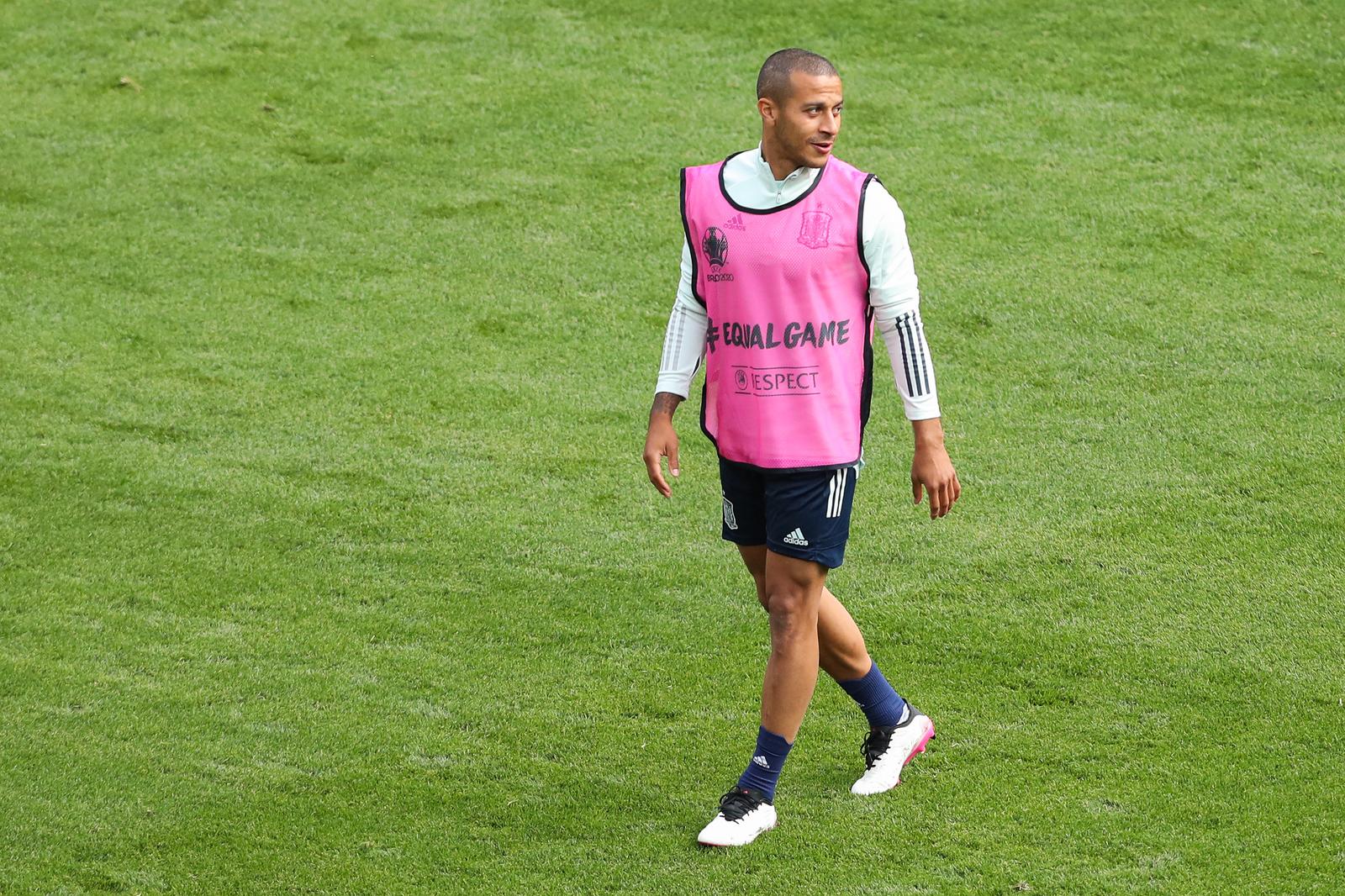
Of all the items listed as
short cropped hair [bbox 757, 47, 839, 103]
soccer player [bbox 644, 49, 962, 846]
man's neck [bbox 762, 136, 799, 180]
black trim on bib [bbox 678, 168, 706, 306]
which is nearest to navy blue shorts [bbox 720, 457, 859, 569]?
soccer player [bbox 644, 49, 962, 846]

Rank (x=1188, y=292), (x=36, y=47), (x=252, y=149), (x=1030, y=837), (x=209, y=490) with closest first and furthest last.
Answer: (x=1030, y=837) < (x=209, y=490) < (x=1188, y=292) < (x=252, y=149) < (x=36, y=47)

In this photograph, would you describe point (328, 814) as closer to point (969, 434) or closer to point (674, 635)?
point (674, 635)

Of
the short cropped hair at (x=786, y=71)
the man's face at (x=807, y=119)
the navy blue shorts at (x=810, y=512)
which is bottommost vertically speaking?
the navy blue shorts at (x=810, y=512)

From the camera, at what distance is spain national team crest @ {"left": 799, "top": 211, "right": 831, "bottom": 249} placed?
13.2 feet

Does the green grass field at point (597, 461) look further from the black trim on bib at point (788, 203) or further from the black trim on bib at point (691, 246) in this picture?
the black trim on bib at point (788, 203)

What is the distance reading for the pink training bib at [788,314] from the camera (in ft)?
13.2

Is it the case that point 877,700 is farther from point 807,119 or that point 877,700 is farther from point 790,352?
point 807,119

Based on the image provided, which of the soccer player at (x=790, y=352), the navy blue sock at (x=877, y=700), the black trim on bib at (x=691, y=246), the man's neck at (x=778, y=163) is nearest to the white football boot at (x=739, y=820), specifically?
the soccer player at (x=790, y=352)

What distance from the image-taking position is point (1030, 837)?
424cm

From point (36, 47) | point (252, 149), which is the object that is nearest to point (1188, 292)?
point (252, 149)

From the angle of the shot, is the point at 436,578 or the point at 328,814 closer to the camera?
the point at 328,814

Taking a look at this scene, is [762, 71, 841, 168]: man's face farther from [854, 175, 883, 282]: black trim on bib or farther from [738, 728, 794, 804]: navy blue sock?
[738, 728, 794, 804]: navy blue sock

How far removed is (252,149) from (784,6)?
357 centimetres

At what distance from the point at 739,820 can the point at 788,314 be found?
1.33 m
